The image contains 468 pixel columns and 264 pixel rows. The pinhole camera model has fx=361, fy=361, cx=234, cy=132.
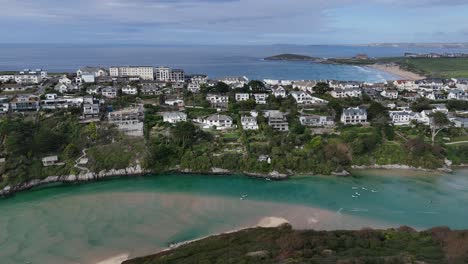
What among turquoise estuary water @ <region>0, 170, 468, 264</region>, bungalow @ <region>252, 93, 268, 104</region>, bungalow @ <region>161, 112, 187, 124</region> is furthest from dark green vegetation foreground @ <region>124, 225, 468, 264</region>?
bungalow @ <region>252, 93, 268, 104</region>

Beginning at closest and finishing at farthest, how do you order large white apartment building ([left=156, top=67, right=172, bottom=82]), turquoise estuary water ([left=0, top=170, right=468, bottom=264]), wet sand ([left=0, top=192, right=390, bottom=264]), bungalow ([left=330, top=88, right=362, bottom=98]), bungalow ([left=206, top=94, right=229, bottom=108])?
wet sand ([left=0, top=192, right=390, bottom=264])
turquoise estuary water ([left=0, top=170, right=468, bottom=264])
bungalow ([left=206, top=94, right=229, bottom=108])
bungalow ([left=330, top=88, right=362, bottom=98])
large white apartment building ([left=156, top=67, right=172, bottom=82])

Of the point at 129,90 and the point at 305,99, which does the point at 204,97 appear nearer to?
the point at 129,90

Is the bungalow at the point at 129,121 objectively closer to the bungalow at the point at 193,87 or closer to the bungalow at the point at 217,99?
the bungalow at the point at 217,99

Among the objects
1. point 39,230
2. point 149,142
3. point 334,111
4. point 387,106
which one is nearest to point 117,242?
point 39,230

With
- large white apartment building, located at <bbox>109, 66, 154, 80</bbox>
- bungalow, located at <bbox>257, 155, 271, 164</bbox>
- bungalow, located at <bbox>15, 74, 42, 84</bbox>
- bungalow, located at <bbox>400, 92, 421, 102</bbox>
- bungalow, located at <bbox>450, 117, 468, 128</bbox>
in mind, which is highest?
large white apartment building, located at <bbox>109, 66, 154, 80</bbox>

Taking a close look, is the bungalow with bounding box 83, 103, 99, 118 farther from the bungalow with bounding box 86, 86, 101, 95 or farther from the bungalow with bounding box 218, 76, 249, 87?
the bungalow with bounding box 218, 76, 249, 87

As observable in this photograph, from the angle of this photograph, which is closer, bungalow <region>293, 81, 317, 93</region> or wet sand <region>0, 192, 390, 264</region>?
wet sand <region>0, 192, 390, 264</region>

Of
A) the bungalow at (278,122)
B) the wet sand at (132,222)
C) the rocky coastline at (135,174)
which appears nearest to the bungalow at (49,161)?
the rocky coastline at (135,174)

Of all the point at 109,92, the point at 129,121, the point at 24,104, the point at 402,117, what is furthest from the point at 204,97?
the point at 402,117
